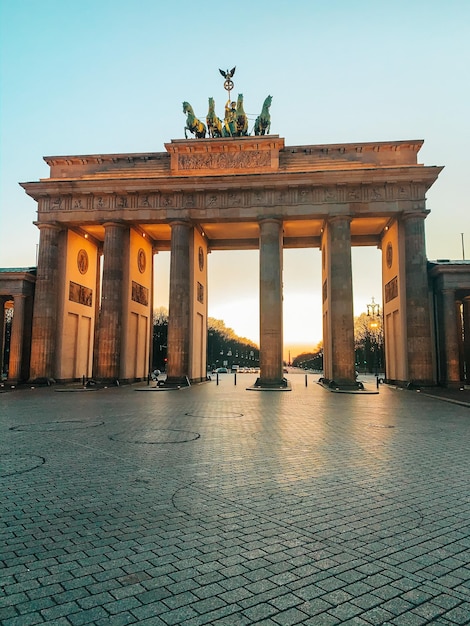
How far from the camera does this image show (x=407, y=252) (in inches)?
1283

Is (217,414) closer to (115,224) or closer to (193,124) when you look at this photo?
(115,224)

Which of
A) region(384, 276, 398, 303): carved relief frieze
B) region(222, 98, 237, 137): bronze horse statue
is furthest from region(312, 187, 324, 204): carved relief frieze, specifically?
region(222, 98, 237, 137): bronze horse statue

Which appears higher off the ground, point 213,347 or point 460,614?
point 213,347

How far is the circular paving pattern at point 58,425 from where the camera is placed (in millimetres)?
12078

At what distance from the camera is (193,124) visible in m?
37.4

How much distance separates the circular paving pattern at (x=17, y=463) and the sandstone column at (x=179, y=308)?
24.9 m

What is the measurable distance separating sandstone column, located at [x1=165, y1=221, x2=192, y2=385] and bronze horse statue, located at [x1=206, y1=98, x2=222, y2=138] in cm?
899

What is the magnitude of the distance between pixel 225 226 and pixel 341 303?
12.2 metres

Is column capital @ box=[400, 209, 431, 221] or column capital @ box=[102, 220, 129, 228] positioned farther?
column capital @ box=[102, 220, 129, 228]

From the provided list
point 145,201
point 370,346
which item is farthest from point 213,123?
point 370,346

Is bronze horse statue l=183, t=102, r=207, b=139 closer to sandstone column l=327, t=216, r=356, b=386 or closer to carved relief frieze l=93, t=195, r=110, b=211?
carved relief frieze l=93, t=195, r=110, b=211

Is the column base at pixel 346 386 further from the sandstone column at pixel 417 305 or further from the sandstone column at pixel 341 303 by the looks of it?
the sandstone column at pixel 417 305

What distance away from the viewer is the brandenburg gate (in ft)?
107

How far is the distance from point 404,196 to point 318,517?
31.8m
